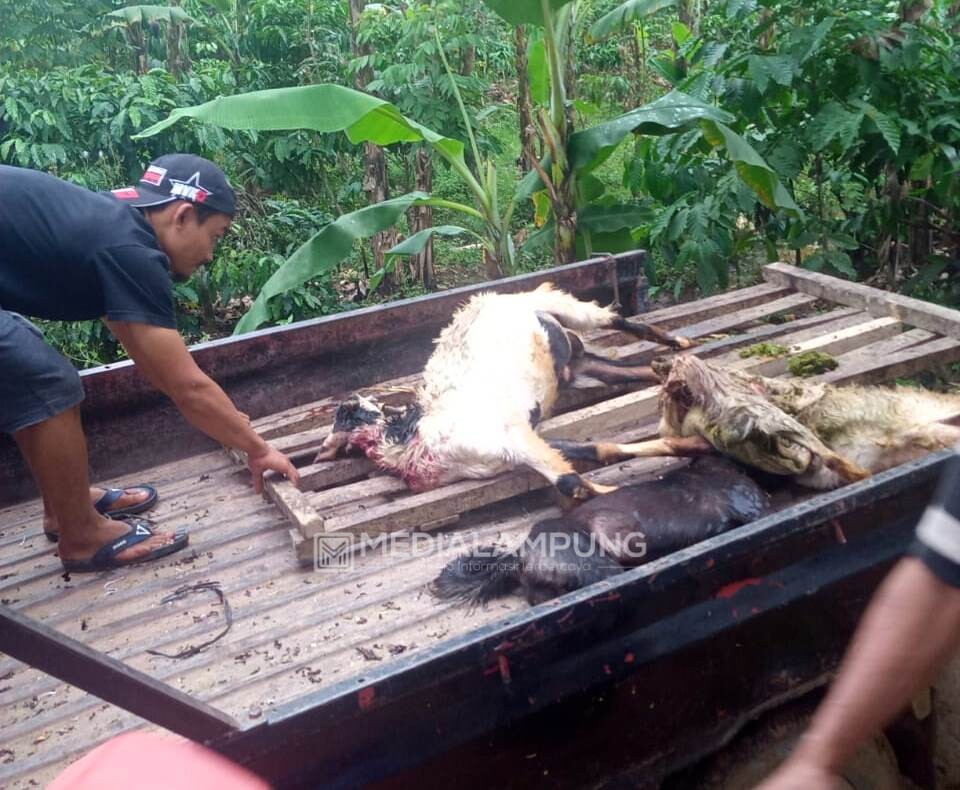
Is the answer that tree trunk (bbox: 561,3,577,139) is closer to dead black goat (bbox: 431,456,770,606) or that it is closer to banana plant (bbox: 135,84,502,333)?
banana plant (bbox: 135,84,502,333)

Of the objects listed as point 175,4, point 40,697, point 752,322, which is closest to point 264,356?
point 40,697

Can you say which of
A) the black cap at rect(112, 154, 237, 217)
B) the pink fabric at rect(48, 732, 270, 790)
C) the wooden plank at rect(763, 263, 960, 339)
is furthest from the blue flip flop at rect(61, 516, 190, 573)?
the wooden plank at rect(763, 263, 960, 339)

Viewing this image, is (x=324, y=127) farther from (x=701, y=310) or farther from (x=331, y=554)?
(x=331, y=554)

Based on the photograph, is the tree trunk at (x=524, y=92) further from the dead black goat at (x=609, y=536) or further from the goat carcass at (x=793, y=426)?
the dead black goat at (x=609, y=536)

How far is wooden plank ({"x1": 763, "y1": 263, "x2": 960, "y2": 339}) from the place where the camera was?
4.14 meters

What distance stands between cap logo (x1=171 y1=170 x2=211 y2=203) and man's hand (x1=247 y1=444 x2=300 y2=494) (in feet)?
3.15

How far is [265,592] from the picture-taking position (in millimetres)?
2824

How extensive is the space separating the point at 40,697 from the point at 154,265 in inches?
56.4

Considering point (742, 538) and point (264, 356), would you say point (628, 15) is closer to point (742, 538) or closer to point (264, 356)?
point (264, 356)

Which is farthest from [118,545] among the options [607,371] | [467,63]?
[467,63]

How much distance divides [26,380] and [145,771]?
2306mm

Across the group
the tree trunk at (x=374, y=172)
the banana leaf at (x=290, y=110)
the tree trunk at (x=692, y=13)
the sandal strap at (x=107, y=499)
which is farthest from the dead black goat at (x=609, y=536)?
the tree trunk at (x=692, y=13)

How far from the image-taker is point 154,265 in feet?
9.80

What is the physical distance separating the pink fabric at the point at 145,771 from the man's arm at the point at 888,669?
77 cm
